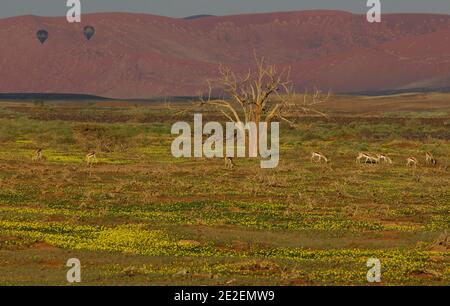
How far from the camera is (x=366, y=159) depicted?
57250 millimetres

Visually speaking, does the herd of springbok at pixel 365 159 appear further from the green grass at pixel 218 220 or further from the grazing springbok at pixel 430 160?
the green grass at pixel 218 220

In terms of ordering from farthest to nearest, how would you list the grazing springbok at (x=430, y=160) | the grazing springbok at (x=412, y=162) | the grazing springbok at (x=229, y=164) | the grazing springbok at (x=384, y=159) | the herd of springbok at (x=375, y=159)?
1. the grazing springbok at (x=384, y=159)
2. the grazing springbok at (x=430, y=160)
3. the herd of springbok at (x=375, y=159)
4. the grazing springbok at (x=412, y=162)
5. the grazing springbok at (x=229, y=164)

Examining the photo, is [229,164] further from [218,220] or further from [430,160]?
[218,220]

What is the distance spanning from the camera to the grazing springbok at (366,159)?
5681 cm

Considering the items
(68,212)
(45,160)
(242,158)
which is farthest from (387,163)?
(68,212)

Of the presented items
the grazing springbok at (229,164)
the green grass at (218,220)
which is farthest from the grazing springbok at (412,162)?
the grazing springbok at (229,164)

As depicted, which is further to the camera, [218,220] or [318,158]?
[318,158]

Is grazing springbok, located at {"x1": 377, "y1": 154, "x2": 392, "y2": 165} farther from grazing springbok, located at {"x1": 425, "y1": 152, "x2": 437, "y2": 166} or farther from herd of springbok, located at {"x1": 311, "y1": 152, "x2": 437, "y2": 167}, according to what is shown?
grazing springbok, located at {"x1": 425, "y1": 152, "x2": 437, "y2": 166}

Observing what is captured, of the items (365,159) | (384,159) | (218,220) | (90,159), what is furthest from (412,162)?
(218,220)

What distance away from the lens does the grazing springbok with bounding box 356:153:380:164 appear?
56.8 meters

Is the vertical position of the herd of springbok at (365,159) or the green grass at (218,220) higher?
the herd of springbok at (365,159)

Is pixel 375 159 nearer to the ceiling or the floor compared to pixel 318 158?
nearer to the floor
